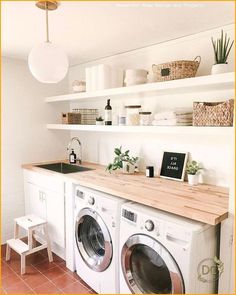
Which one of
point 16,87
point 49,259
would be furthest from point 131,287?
point 16,87

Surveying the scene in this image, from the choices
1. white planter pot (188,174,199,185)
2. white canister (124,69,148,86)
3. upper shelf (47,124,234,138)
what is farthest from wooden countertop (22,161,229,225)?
white canister (124,69,148,86)

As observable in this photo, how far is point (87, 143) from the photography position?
11.3 feet

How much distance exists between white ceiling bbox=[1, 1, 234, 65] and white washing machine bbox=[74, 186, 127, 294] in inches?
54.1

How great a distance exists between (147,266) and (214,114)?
48.4 inches

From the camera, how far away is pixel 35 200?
3021mm

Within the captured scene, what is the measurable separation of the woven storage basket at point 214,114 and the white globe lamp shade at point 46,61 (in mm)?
1090

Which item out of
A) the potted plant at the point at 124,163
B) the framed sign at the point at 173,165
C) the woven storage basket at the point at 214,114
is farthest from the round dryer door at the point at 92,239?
the woven storage basket at the point at 214,114

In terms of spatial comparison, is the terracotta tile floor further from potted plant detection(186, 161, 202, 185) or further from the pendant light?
the pendant light

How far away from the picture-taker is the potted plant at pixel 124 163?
2664 mm

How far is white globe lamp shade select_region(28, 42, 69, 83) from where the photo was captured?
4.78 feet

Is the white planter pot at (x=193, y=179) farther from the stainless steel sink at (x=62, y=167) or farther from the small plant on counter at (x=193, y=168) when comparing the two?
the stainless steel sink at (x=62, y=167)

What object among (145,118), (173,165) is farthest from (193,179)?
(145,118)

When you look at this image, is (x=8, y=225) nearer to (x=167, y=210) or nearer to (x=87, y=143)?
(x=87, y=143)

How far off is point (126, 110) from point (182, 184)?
3.20 ft
